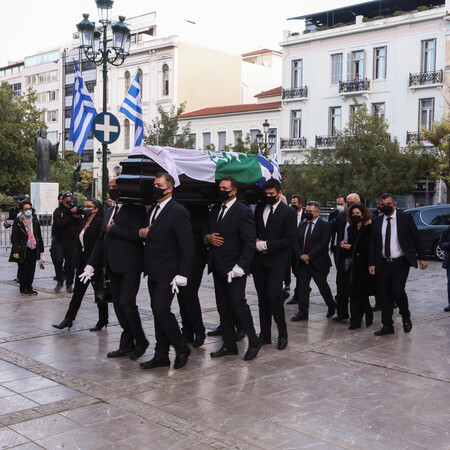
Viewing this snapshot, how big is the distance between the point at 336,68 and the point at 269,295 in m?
37.3

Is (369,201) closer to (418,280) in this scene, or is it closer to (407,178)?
(407,178)

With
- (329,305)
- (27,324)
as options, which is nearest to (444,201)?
(329,305)

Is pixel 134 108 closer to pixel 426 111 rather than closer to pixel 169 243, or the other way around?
pixel 169 243

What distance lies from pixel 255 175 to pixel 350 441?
12.7 ft

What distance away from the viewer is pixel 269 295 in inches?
290

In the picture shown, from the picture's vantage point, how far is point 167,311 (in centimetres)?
639

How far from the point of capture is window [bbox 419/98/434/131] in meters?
38.1

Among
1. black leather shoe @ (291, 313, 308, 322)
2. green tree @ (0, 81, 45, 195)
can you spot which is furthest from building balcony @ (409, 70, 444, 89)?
black leather shoe @ (291, 313, 308, 322)

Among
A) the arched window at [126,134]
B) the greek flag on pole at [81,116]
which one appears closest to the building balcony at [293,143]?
the arched window at [126,134]

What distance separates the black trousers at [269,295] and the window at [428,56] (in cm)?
3394

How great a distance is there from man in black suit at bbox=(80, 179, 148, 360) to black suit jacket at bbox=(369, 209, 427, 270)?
3.20m

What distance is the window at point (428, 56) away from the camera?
37.9m

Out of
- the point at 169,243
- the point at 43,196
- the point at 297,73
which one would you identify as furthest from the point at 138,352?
the point at 297,73

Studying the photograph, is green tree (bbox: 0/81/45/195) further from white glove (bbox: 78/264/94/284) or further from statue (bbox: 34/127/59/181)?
white glove (bbox: 78/264/94/284)
